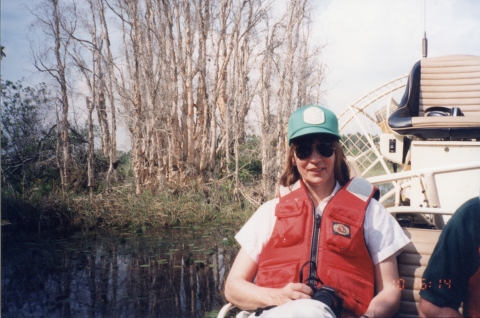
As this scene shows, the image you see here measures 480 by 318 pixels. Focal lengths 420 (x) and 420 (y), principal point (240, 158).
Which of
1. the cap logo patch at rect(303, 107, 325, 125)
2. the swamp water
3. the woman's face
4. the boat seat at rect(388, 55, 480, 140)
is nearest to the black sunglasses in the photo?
the woman's face

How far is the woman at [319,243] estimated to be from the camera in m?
1.81

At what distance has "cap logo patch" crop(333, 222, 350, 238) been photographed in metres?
1.87

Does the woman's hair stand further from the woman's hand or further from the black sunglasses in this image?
the woman's hand

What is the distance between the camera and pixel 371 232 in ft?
6.25

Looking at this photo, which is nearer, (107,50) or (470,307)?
(470,307)

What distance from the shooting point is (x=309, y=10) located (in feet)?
26.5

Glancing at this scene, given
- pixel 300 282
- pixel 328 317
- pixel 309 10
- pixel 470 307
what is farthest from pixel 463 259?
pixel 309 10

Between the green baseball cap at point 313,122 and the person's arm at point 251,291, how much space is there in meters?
0.65

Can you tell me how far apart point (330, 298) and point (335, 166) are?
2.22ft

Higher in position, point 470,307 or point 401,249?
point 401,249

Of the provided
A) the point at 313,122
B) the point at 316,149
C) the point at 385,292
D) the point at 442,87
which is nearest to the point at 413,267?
the point at 385,292

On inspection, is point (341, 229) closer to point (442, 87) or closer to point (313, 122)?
point (313, 122)

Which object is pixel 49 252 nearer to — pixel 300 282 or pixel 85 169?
pixel 85 169

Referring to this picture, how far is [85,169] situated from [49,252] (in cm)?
304
